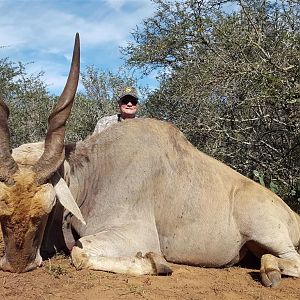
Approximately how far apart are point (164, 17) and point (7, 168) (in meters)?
9.33

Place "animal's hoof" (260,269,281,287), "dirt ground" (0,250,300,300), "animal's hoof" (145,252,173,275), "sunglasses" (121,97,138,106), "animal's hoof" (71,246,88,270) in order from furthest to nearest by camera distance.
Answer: "sunglasses" (121,97,138,106) < "animal's hoof" (260,269,281,287) < "animal's hoof" (145,252,173,275) < "animal's hoof" (71,246,88,270) < "dirt ground" (0,250,300,300)

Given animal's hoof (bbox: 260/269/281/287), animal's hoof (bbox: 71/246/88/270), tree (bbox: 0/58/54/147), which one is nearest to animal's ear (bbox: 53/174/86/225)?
animal's hoof (bbox: 71/246/88/270)

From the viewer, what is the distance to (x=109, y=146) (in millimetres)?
5020

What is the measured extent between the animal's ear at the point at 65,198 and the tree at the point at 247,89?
3939mm

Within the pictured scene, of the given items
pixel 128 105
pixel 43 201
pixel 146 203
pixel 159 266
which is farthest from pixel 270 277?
pixel 128 105

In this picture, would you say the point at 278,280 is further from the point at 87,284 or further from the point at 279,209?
the point at 87,284

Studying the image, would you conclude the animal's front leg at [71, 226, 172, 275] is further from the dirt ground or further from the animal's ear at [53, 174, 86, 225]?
the animal's ear at [53, 174, 86, 225]

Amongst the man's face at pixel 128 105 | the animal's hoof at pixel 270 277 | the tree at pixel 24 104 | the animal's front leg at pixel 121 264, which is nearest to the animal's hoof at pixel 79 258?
the animal's front leg at pixel 121 264

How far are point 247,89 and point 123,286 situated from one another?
18.3 feet

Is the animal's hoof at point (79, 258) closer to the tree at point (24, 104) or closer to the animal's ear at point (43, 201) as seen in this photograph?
the animal's ear at point (43, 201)

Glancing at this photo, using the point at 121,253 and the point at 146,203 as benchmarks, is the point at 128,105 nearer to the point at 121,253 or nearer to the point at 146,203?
the point at 146,203

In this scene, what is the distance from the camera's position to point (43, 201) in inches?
159

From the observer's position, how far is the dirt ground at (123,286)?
3582mm

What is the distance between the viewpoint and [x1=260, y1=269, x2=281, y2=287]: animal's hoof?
14.3 feet
